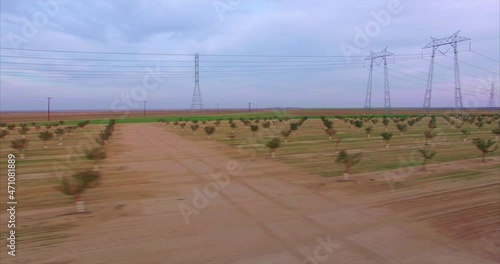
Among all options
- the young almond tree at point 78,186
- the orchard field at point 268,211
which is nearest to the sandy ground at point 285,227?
the orchard field at point 268,211

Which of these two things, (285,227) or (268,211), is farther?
(268,211)

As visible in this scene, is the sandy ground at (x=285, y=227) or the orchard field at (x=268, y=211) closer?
the sandy ground at (x=285, y=227)

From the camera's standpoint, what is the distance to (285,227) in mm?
8289

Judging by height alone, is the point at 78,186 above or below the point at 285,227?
above

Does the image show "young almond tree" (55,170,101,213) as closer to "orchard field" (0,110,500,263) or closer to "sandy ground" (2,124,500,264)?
"orchard field" (0,110,500,263)

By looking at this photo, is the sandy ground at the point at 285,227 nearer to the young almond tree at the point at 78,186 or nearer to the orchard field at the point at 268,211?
the orchard field at the point at 268,211

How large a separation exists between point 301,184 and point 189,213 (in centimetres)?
479

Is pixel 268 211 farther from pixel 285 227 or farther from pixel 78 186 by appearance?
pixel 78 186

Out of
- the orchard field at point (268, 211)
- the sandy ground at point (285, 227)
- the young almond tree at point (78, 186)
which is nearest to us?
the sandy ground at point (285, 227)

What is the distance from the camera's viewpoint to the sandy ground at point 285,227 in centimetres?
679

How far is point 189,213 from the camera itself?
30.8ft

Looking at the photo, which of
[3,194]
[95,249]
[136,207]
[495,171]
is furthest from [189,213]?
[495,171]

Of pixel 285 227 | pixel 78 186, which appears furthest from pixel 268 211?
pixel 78 186

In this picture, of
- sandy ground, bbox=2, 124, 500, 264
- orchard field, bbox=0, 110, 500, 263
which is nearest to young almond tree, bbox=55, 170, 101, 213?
orchard field, bbox=0, 110, 500, 263
